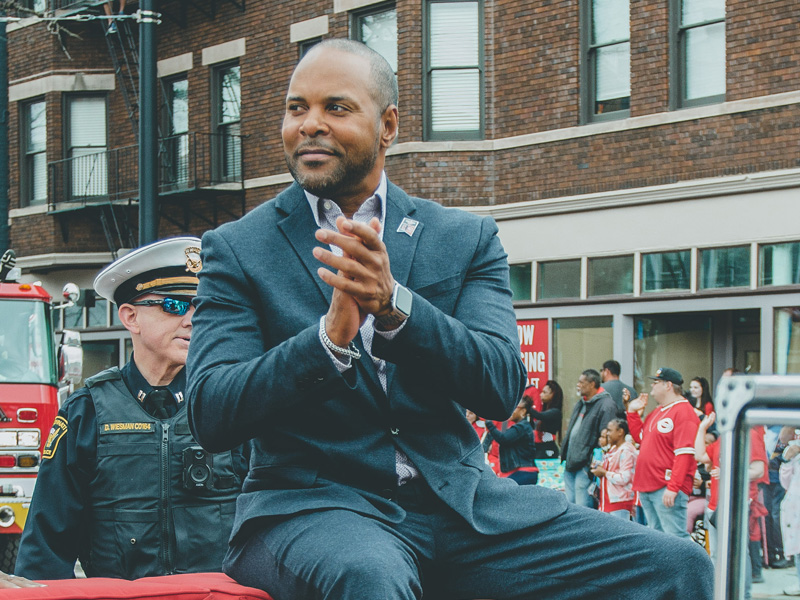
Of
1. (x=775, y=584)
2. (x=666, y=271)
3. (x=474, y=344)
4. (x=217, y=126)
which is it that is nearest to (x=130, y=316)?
(x=474, y=344)

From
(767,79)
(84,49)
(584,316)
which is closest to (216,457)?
(767,79)

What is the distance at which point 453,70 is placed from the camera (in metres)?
17.5

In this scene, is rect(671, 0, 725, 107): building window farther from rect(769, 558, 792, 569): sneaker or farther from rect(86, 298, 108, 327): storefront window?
rect(769, 558, 792, 569): sneaker

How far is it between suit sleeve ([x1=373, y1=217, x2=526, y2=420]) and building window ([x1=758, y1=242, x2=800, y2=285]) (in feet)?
40.0

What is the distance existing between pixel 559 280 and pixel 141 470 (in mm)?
13258

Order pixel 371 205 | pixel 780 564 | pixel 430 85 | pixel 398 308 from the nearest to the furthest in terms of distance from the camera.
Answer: pixel 780 564, pixel 398 308, pixel 371 205, pixel 430 85

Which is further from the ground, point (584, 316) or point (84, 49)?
point (84, 49)

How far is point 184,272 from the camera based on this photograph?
4105 millimetres

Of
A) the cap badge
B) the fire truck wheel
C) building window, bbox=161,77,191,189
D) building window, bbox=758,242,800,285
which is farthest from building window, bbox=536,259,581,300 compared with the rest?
the cap badge

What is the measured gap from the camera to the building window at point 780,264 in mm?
13931

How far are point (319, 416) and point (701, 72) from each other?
13661 mm

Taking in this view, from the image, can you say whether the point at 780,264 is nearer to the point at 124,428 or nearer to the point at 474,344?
the point at 124,428

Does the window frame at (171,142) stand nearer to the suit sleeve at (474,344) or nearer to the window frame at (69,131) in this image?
the window frame at (69,131)

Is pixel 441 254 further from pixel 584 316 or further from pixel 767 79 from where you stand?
pixel 584 316
